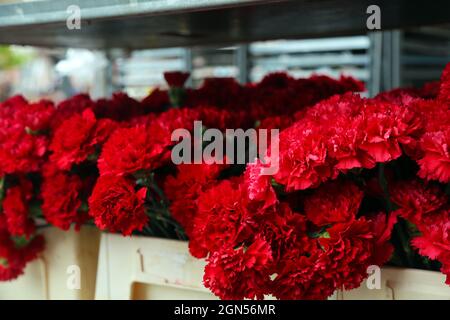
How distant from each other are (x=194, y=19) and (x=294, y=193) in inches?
15.2

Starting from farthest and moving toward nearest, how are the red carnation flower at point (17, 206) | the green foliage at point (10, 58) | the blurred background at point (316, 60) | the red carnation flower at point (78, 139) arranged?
the green foliage at point (10, 58) < the blurred background at point (316, 60) < the red carnation flower at point (17, 206) < the red carnation flower at point (78, 139)

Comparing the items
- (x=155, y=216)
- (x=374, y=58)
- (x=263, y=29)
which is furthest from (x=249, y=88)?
(x=374, y=58)

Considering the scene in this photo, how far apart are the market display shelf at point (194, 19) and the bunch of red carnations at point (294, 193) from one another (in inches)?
6.1

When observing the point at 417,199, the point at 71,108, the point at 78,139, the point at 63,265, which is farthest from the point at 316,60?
the point at 417,199

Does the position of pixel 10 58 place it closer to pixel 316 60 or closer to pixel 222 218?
pixel 316 60

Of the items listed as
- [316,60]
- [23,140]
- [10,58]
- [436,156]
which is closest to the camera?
[436,156]

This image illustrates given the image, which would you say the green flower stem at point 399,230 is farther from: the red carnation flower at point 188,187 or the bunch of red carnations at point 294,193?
the red carnation flower at point 188,187

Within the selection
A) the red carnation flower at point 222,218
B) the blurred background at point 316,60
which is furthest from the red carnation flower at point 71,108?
the blurred background at point 316,60

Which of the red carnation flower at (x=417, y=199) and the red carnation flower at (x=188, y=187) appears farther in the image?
the red carnation flower at (x=188, y=187)

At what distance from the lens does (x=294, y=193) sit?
756 millimetres

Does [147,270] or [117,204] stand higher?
[117,204]

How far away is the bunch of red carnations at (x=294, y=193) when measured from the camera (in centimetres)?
67

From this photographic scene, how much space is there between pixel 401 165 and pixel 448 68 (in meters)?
0.14
